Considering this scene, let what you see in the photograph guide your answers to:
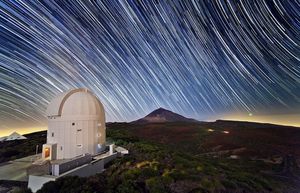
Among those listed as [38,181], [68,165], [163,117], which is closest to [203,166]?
[68,165]

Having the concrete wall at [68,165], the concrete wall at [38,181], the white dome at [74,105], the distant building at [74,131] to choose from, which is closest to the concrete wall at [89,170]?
the distant building at [74,131]

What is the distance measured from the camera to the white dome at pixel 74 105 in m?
16.1

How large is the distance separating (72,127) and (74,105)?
172 cm

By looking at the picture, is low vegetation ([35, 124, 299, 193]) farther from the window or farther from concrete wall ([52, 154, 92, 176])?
the window

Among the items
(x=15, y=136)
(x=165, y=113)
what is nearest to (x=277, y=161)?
(x=15, y=136)

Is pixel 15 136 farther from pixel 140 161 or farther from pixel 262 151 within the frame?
pixel 262 151

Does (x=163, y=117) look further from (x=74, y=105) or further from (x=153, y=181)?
(x=153, y=181)

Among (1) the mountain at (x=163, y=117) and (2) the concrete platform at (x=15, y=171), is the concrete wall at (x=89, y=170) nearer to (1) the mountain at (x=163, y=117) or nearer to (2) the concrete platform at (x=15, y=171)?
(2) the concrete platform at (x=15, y=171)

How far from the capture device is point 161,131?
1644 inches

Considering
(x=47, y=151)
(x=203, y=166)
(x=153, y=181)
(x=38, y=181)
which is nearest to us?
(x=38, y=181)

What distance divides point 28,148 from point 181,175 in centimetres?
1724

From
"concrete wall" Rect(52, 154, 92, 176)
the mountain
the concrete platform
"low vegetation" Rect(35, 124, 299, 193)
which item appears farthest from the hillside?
the mountain

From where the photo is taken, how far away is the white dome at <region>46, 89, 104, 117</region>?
16.1 meters

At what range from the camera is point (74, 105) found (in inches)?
Result: 645
